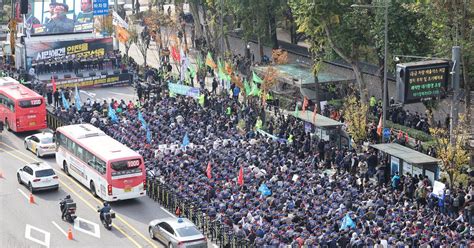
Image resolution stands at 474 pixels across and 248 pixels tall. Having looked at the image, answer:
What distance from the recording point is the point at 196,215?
38.7m

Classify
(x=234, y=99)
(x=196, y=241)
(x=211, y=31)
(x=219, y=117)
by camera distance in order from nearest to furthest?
1. (x=196, y=241)
2. (x=219, y=117)
3. (x=234, y=99)
4. (x=211, y=31)

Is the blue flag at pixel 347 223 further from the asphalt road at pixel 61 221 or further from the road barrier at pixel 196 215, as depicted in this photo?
the asphalt road at pixel 61 221

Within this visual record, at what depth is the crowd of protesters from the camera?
33469 millimetres

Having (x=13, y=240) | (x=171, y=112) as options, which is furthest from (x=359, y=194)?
(x=171, y=112)

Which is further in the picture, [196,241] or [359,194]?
[359,194]

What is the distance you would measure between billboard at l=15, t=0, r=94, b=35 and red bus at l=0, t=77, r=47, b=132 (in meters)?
18.8

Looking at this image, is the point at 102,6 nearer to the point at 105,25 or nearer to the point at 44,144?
the point at 105,25

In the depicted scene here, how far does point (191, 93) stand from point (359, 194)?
2068 centimetres

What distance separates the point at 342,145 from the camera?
48688 mm

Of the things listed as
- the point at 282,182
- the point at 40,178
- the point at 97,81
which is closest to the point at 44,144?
the point at 40,178

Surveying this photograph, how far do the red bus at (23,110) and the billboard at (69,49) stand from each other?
15258mm

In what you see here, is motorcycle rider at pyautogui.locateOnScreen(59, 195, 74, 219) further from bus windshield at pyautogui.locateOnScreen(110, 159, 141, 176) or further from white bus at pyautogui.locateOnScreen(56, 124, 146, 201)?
bus windshield at pyautogui.locateOnScreen(110, 159, 141, 176)

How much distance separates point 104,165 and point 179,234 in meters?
8.31

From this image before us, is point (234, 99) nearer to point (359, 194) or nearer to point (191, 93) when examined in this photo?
point (191, 93)
